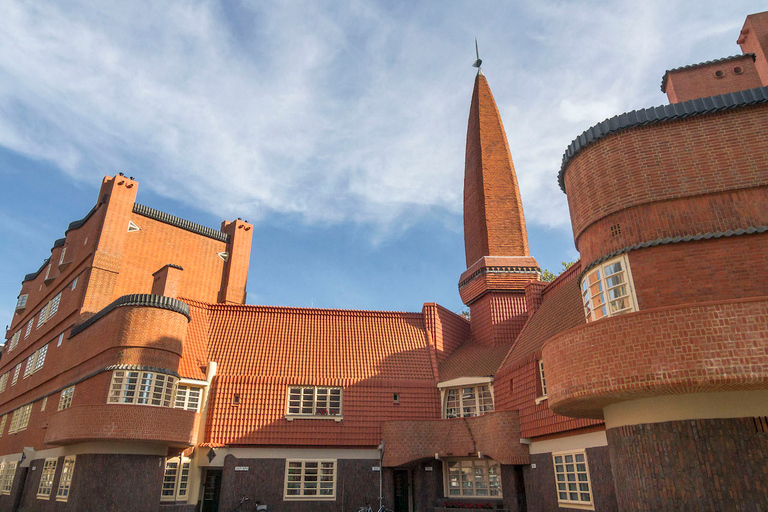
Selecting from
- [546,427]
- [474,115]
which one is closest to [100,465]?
[546,427]

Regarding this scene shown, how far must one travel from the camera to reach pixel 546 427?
17.4 metres

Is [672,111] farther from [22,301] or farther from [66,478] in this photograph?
[22,301]

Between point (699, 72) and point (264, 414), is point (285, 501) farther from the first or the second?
point (699, 72)

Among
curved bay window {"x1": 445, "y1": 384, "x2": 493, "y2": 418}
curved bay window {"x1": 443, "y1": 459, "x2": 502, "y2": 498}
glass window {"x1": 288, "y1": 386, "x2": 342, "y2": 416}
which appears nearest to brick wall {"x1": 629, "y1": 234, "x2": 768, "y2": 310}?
curved bay window {"x1": 445, "y1": 384, "x2": 493, "y2": 418}

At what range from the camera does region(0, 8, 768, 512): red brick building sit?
34.4 ft

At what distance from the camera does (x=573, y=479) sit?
1628 centimetres

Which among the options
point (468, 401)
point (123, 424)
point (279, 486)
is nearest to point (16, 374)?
point (123, 424)

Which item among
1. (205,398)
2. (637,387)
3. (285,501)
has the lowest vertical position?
(285,501)

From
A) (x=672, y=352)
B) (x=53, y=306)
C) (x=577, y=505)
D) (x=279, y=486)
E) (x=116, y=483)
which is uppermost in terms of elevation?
(x=53, y=306)

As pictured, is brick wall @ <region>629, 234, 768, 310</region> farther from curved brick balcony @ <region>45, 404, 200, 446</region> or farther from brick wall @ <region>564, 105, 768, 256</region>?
curved brick balcony @ <region>45, 404, 200, 446</region>

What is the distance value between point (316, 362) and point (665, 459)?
17.1 metres

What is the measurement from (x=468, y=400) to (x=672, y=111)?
15251 mm

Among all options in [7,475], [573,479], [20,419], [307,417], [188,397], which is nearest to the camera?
[573,479]

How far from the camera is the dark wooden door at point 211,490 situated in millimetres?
23641
